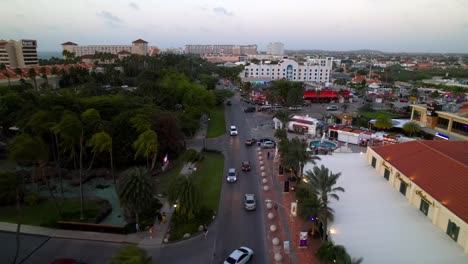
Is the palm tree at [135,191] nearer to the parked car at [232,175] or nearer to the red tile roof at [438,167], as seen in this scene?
the parked car at [232,175]

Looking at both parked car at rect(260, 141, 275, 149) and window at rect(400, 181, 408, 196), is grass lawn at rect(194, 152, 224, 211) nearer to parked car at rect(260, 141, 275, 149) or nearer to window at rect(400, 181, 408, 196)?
parked car at rect(260, 141, 275, 149)

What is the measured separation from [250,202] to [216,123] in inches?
1327

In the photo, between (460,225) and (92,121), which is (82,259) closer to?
(92,121)

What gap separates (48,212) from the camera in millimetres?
25969

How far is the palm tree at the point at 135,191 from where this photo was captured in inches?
840

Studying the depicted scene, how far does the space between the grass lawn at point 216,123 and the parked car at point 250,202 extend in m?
23.7

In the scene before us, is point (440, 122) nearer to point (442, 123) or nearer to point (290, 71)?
point (442, 123)

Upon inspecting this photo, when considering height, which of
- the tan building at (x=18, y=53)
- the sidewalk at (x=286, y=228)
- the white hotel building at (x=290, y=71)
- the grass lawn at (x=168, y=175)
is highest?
the tan building at (x=18, y=53)

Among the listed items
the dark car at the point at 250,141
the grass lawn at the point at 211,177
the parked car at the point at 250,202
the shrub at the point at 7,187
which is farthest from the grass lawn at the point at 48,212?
the dark car at the point at 250,141

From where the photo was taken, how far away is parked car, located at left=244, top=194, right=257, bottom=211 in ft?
83.7

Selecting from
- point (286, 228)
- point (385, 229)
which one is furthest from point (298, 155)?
point (385, 229)

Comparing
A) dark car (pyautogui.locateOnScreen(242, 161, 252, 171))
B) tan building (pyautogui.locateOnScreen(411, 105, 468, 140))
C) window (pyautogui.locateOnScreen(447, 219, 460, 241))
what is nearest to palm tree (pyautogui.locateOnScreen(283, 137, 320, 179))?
dark car (pyautogui.locateOnScreen(242, 161, 252, 171))

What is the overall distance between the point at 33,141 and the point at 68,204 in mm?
8357

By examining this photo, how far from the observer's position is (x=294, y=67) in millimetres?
128750
